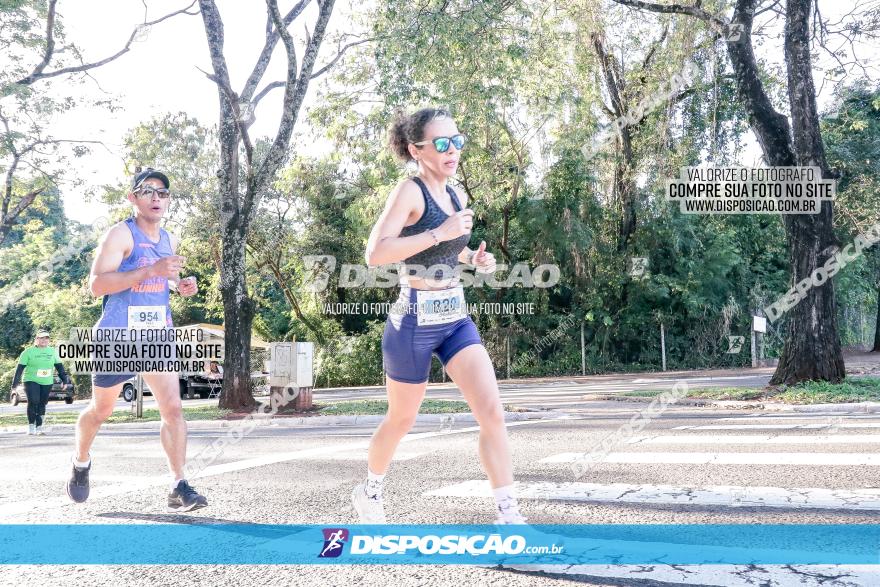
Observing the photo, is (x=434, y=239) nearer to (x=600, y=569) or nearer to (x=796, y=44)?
(x=600, y=569)

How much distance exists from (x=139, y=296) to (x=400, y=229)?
66.6 inches

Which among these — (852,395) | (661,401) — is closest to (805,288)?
(852,395)

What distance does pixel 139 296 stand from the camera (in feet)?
13.6

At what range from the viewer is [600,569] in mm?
3346

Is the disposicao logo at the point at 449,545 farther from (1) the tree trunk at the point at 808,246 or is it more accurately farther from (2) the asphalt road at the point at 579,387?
(1) the tree trunk at the point at 808,246

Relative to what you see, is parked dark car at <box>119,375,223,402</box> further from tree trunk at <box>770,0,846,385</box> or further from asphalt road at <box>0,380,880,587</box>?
tree trunk at <box>770,0,846,385</box>

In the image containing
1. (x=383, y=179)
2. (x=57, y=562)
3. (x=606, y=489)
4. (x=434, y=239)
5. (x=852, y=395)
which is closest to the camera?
(x=434, y=239)

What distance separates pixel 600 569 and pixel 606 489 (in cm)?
188

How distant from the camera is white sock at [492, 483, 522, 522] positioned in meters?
3.45

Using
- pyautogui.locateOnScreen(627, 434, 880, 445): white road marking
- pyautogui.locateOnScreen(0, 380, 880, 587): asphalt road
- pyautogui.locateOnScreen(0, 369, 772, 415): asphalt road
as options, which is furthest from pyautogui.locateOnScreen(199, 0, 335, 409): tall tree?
pyautogui.locateOnScreen(627, 434, 880, 445): white road marking

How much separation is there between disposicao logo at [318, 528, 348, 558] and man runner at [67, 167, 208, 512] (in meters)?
1.25

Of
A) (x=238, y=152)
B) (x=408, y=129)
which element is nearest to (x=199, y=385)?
(x=238, y=152)

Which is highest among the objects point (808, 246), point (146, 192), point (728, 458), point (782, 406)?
point (808, 246)

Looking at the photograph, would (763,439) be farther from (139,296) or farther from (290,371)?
(290,371)
